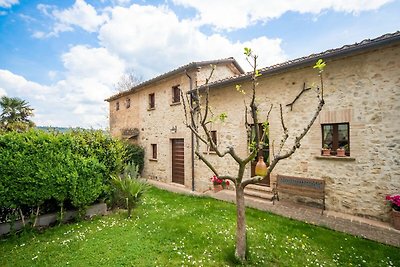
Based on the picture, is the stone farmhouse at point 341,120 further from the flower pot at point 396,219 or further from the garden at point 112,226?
the garden at point 112,226

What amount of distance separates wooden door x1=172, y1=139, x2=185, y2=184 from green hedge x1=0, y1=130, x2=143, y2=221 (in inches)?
185

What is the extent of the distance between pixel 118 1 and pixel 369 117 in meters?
9.04

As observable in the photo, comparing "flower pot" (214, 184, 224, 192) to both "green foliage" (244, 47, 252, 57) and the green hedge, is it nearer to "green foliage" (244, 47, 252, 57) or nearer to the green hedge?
the green hedge

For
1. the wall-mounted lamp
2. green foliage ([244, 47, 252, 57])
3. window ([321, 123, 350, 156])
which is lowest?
window ([321, 123, 350, 156])

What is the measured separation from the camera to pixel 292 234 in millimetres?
4523

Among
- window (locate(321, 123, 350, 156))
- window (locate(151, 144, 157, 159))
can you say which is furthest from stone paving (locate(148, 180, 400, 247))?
window (locate(151, 144, 157, 159))

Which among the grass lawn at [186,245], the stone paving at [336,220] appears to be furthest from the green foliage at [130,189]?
the stone paving at [336,220]

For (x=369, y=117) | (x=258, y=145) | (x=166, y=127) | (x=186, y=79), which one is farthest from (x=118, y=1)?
(x=369, y=117)

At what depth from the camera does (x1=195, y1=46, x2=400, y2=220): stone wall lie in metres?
4.99

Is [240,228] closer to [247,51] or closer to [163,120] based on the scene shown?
[247,51]

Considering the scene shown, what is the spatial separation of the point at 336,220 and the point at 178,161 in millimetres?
7693

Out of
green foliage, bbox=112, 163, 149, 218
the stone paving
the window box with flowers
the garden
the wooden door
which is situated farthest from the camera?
the wooden door

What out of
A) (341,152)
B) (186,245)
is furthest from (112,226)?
(341,152)

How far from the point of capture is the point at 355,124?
5.45m
